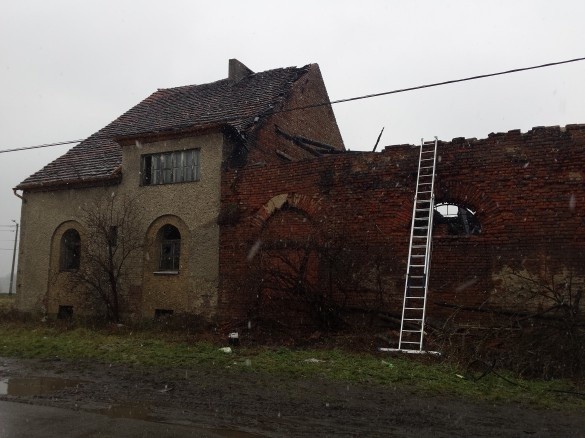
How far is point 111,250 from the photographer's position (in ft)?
53.3

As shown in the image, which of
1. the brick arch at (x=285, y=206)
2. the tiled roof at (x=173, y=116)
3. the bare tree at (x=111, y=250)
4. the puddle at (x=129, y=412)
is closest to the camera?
the puddle at (x=129, y=412)

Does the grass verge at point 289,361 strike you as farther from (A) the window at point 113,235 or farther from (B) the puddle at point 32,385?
(A) the window at point 113,235

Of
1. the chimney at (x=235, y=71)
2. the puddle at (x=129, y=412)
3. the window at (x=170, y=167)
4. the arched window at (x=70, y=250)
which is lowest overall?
the puddle at (x=129, y=412)

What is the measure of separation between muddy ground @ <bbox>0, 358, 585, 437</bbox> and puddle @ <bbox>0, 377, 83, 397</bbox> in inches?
0.6

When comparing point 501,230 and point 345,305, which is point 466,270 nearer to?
point 501,230

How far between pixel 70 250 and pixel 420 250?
1167cm

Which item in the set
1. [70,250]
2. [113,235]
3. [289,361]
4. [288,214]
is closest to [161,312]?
[113,235]

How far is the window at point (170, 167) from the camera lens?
15.8 metres

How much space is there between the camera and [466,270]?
1135cm

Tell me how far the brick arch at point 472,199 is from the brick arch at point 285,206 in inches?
117

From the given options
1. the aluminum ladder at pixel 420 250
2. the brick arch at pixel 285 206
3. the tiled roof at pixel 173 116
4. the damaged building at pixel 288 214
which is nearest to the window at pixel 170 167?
the damaged building at pixel 288 214

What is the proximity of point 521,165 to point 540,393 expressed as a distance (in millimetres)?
5212

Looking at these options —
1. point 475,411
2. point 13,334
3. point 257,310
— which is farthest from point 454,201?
point 13,334

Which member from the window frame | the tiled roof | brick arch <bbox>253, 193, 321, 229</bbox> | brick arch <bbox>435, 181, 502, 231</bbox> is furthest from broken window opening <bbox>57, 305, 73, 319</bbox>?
brick arch <bbox>435, 181, 502, 231</bbox>
